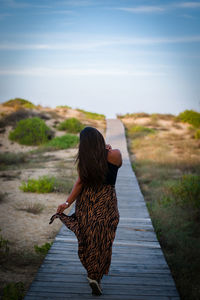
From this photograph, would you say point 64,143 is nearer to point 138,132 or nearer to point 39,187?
point 138,132

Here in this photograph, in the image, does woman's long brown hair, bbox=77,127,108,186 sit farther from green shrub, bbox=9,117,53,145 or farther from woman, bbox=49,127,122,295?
green shrub, bbox=9,117,53,145

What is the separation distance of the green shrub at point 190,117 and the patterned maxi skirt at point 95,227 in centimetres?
2044

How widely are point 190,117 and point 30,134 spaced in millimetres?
13040

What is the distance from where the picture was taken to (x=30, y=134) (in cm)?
1584

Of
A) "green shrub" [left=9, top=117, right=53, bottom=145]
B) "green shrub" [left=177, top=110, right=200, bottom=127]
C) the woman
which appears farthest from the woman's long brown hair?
"green shrub" [left=177, top=110, right=200, bottom=127]

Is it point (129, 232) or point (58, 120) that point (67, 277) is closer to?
point (129, 232)

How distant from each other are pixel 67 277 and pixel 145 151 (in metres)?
9.90

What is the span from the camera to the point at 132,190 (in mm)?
6258

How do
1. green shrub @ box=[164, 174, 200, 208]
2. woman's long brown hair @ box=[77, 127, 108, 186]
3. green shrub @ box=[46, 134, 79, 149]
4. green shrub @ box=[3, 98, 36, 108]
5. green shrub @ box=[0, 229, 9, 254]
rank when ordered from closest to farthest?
woman's long brown hair @ box=[77, 127, 108, 186] < green shrub @ box=[0, 229, 9, 254] < green shrub @ box=[164, 174, 200, 208] < green shrub @ box=[46, 134, 79, 149] < green shrub @ box=[3, 98, 36, 108]

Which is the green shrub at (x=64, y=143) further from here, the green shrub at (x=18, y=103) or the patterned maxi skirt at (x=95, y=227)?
the patterned maxi skirt at (x=95, y=227)

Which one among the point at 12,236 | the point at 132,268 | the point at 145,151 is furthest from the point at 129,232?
the point at 145,151

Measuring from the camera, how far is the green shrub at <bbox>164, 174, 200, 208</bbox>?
6.13 m

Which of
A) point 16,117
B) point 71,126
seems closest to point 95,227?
point 71,126

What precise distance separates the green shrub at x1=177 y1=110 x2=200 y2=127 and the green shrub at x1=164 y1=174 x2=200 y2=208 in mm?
15952
